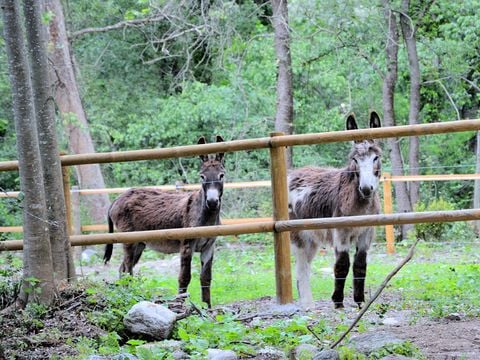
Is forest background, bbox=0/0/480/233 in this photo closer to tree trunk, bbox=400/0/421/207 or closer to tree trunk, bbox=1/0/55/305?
tree trunk, bbox=400/0/421/207

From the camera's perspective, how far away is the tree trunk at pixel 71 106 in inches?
643

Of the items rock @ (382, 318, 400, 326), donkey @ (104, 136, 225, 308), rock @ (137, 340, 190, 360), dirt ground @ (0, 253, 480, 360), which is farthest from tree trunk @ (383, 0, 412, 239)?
rock @ (137, 340, 190, 360)

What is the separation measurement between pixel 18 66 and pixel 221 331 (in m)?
2.40

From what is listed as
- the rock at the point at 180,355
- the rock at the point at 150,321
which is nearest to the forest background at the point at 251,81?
the rock at the point at 150,321

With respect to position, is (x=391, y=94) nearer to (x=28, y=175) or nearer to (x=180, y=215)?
(x=180, y=215)

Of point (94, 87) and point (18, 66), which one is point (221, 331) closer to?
point (18, 66)

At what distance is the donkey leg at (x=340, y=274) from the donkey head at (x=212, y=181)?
1431 millimetres

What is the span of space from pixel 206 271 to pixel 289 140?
2.11m

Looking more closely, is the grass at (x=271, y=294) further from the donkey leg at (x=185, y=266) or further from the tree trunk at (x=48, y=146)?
the tree trunk at (x=48, y=146)

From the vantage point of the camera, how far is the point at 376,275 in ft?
30.1

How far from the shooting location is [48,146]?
19.4 ft

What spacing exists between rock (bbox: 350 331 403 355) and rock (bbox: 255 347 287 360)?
1.47 ft

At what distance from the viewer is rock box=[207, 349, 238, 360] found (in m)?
4.34

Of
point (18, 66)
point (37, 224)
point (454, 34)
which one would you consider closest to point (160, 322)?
point (37, 224)
